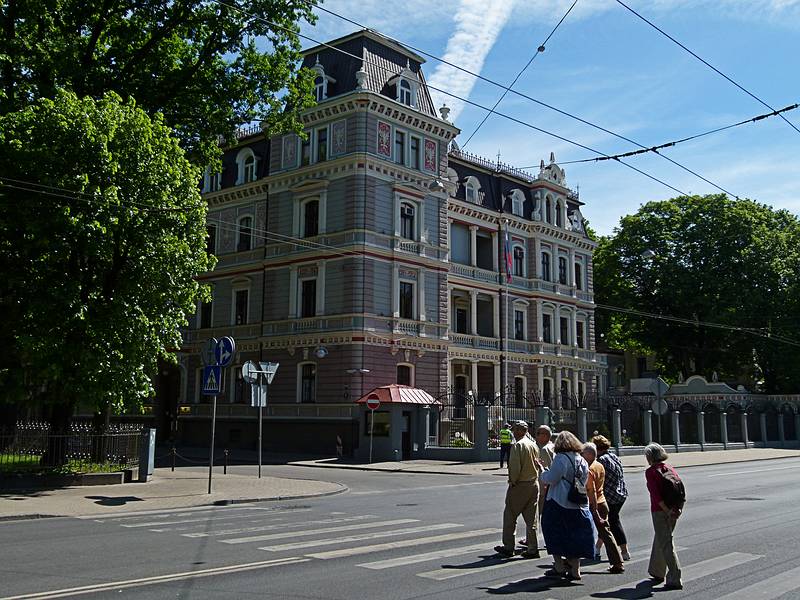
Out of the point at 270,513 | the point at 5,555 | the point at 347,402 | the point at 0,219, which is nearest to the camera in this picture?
the point at 5,555

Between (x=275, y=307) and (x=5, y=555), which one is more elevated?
(x=275, y=307)

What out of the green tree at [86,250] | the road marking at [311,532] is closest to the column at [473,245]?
the green tree at [86,250]

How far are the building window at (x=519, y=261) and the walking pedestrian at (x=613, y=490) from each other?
3814cm

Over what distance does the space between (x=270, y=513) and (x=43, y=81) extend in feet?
50.9

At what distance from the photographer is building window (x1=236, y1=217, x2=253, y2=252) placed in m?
41.3

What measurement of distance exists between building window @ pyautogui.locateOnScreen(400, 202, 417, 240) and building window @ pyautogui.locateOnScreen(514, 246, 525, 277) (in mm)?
11529

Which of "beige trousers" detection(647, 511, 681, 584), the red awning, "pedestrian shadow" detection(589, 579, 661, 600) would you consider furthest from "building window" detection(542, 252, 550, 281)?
"pedestrian shadow" detection(589, 579, 661, 600)

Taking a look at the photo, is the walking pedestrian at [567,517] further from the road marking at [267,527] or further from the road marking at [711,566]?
the road marking at [267,527]

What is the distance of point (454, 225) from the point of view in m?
44.1

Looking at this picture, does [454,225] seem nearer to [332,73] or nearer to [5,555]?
[332,73]

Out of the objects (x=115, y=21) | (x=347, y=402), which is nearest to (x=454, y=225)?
(x=347, y=402)

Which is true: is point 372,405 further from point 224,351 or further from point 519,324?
point 519,324

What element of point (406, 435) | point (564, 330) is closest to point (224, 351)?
point (406, 435)

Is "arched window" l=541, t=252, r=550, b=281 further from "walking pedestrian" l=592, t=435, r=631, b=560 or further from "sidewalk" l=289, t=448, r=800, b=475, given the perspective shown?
"walking pedestrian" l=592, t=435, r=631, b=560
